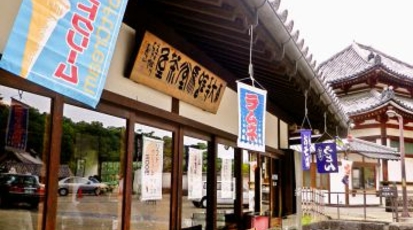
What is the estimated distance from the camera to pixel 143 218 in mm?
6258

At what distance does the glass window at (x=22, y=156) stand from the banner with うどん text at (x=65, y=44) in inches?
53.9

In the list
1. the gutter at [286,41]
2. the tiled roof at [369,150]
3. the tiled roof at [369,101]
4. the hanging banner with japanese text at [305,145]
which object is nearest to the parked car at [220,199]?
the hanging banner with japanese text at [305,145]

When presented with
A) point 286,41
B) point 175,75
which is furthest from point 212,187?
point 286,41

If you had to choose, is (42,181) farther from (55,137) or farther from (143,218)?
(143,218)

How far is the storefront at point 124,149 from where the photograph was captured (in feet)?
14.6

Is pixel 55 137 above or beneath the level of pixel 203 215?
above

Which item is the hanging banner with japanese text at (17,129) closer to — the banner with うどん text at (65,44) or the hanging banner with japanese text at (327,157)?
the banner with うどん text at (65,44)

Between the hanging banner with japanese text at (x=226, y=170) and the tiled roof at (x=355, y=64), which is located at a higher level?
the tiled roof at (x=355, y=64)

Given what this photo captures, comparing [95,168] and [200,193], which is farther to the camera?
[200,193]

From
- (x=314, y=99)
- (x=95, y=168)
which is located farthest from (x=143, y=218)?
(x=314, y=99)

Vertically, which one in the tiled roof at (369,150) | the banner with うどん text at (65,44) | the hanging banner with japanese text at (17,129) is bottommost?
the hanging banner with japanese text at (17,129)

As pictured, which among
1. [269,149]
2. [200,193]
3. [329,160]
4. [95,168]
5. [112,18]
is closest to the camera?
[112,18]

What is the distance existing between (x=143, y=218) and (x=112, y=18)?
3657 millimetres

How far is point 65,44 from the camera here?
118 inches
